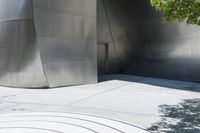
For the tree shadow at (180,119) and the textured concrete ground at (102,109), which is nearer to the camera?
the tree shadow at (180,119)

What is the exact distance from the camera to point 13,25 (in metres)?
13.2

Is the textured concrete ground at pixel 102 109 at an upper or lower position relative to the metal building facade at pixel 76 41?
lower

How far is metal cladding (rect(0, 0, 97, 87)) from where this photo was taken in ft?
41.6

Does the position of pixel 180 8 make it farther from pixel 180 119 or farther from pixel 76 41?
pixel 76 41

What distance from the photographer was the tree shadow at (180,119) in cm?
664

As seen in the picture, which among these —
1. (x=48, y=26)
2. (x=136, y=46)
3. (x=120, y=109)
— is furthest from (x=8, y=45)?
(x=136, y=46)

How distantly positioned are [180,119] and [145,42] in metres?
10.5

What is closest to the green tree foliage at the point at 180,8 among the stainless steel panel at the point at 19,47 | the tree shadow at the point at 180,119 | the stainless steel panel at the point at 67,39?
the tree shadow at the point at 180,119

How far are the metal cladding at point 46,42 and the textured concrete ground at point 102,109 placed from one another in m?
0.71

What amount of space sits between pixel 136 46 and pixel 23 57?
818cm

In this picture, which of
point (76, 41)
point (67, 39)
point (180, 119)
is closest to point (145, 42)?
point (76, 41)

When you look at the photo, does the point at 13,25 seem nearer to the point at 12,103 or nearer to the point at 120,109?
the point at 12,103

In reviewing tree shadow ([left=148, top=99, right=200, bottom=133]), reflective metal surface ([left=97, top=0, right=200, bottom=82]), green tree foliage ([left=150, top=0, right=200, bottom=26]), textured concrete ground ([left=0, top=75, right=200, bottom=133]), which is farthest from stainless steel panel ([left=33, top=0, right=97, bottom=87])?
green tree foliage ([left=150, top=0, right=200, bottom=26])

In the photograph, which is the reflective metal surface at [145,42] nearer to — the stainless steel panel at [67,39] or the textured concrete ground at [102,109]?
the textured concrete ground at [102,109]
